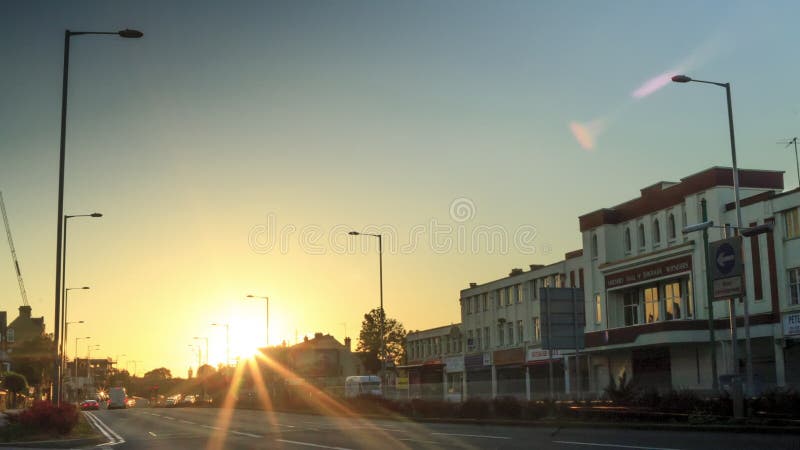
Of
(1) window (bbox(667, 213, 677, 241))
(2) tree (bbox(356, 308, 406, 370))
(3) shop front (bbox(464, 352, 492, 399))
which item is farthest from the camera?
(2) tree (bbox(356, 308, 406, 370))

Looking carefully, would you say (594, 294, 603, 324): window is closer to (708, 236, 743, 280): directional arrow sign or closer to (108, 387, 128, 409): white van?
(708, 236, 743, 280): directional arrow sign

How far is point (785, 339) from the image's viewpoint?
45.9 metres

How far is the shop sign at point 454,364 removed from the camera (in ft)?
Result: 274

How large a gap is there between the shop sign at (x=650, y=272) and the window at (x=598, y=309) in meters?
2.08

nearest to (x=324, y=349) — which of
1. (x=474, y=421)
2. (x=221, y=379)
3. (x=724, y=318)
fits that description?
(x=221, y=379)

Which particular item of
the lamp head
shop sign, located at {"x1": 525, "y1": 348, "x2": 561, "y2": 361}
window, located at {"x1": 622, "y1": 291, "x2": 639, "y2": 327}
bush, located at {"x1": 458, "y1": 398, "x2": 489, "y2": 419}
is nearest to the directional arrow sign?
bush, located at {"x1": 458, "y1": 398, "x2": 489, "y2": 419}

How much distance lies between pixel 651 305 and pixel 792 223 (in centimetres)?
1227

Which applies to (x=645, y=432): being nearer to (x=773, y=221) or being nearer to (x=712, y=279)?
(x=712, y=279)

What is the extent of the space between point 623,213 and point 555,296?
31.3 m

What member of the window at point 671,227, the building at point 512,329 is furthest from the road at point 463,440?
the building at point 512,329

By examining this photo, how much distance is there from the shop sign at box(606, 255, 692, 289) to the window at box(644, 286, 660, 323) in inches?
45.3

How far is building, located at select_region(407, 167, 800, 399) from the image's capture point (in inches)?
1833

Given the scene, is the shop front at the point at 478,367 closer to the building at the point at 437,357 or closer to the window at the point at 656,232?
the building at the point at 437,357

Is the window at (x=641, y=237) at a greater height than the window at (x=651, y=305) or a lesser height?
greater
